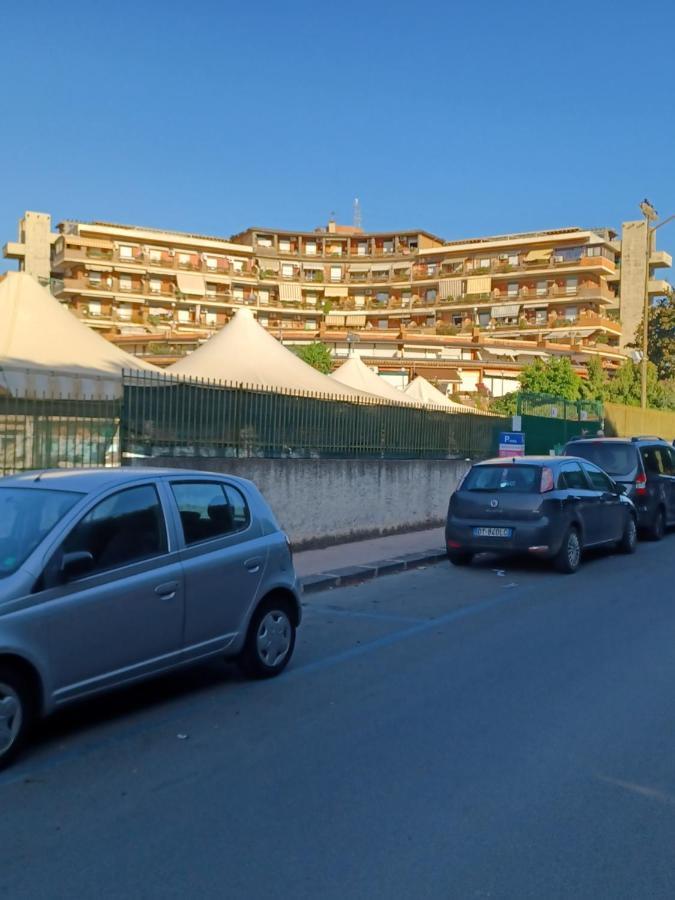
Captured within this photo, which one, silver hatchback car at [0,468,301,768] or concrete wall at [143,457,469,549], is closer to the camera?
silver hatchback car at [0,468,301,768]

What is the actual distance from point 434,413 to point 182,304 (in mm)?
66604

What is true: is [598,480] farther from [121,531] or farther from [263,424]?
[121,531]

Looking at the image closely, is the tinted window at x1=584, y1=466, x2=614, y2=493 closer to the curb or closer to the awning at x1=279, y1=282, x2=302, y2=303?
the curb

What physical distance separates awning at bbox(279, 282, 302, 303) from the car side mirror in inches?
3247

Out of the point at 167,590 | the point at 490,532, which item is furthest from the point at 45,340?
the point at 167,590

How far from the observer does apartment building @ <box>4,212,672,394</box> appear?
7375 cm

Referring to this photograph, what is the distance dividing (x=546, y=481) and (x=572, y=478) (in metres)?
0.86

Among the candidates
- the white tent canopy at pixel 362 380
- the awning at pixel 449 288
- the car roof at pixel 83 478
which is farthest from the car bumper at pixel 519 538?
the awning at pixel 449 288

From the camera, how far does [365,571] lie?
1273 cm

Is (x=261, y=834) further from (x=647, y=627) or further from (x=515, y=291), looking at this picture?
(x=515, y=291)

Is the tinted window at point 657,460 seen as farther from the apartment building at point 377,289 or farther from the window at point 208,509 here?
the apartment building at point 377,289

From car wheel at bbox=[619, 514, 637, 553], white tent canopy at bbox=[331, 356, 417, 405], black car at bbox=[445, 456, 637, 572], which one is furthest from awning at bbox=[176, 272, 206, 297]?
black car at bbox=[445, 456, 637, 572]

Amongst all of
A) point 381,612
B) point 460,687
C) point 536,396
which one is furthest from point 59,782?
point 536,396

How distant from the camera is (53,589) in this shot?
551 cm
